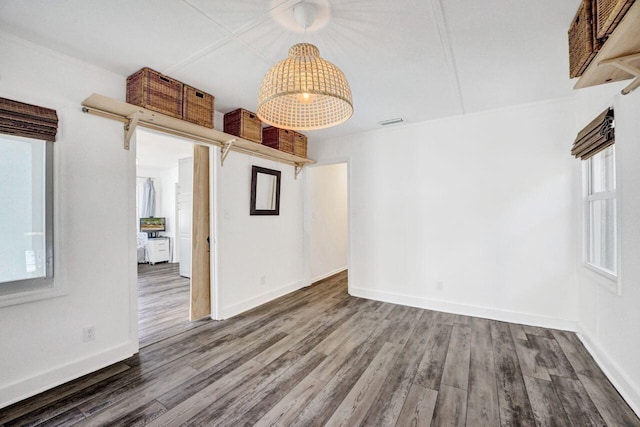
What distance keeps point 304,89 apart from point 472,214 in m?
2.74

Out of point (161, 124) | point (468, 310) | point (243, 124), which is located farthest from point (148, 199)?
point (468, 310)

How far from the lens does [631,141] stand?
178cm

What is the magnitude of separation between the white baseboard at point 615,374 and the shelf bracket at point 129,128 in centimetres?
392

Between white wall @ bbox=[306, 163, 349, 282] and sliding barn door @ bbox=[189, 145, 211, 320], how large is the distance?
1.70 meters

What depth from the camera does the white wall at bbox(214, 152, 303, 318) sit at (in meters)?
3.19

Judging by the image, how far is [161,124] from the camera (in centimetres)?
243

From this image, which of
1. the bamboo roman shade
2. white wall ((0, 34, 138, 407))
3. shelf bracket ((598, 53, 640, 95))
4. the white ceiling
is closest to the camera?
shelf bracket ((598, 53, 640, 95))

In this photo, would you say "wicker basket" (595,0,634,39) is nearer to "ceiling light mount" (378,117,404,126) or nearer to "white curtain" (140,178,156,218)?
"ceiling light mount" (378,117,404,126)

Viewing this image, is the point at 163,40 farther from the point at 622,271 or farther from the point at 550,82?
the point at 622,271

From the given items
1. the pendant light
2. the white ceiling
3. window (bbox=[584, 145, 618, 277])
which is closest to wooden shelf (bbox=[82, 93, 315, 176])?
the pendant light

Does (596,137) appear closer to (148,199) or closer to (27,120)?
(27,120)

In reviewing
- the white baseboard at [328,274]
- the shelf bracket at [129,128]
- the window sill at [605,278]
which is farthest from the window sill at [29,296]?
the window sill at [605,278]

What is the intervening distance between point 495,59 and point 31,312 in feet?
12.5

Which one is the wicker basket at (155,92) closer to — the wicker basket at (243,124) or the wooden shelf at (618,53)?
the wicker basket at (243,124)
